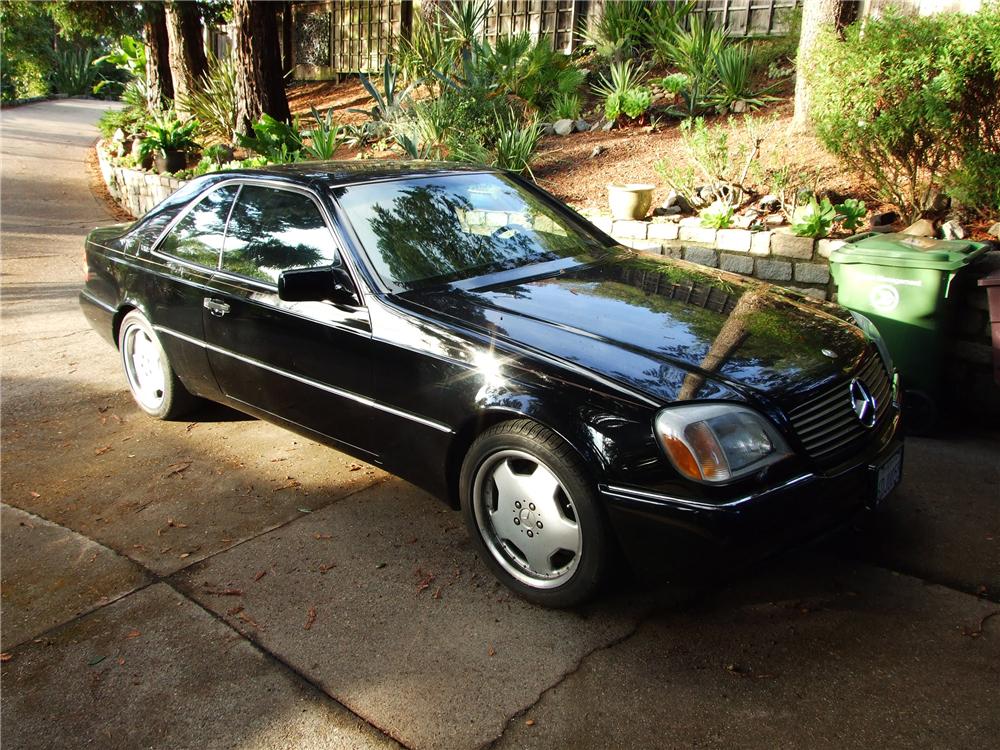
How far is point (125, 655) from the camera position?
3084 millimetres

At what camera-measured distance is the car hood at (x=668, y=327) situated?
3.00 m

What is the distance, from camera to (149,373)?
525 cm

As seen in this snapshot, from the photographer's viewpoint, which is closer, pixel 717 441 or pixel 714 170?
pixel 717 441

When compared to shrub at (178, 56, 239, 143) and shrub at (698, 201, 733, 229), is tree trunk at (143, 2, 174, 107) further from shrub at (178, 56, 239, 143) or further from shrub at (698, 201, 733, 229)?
shrub at (698, 201, 733, 229)

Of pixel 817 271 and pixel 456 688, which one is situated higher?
pixel 817 271

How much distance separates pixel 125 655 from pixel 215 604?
0.38 m

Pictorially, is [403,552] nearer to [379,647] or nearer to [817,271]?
[379,647]

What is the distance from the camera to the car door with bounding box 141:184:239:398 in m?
4.53

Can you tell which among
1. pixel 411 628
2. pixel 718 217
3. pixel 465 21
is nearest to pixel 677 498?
pixel 411 628

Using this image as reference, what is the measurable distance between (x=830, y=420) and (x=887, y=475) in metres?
0.39

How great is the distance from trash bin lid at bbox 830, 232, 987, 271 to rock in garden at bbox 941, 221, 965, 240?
60 centimetres

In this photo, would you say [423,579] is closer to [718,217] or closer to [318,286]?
[318,286]

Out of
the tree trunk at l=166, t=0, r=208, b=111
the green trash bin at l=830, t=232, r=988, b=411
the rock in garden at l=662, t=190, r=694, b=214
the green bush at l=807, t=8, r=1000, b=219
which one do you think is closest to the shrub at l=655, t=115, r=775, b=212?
the rock in garden at l=662, t=190, r=694, b=214

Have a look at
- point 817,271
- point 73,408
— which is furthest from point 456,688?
point 817,271
